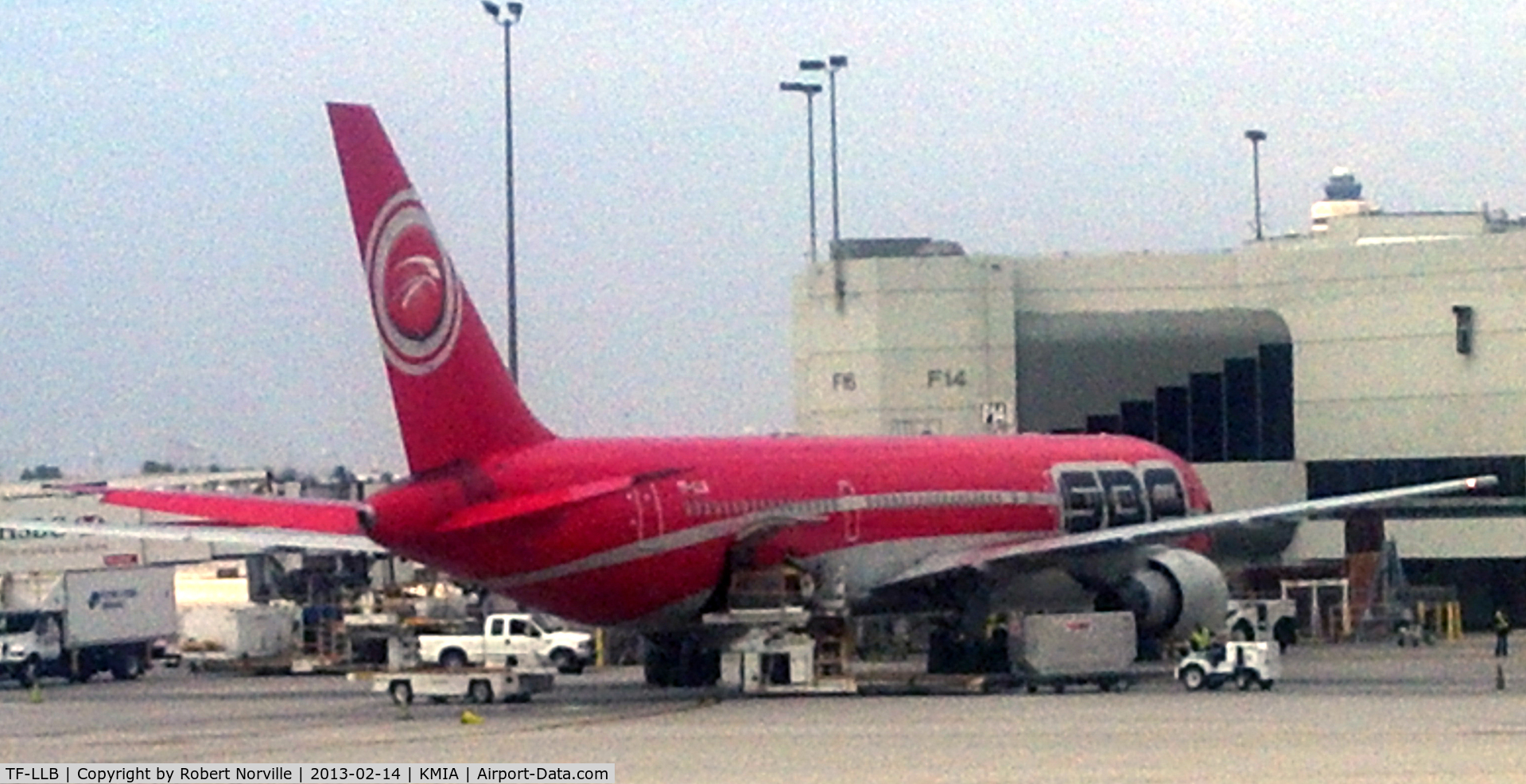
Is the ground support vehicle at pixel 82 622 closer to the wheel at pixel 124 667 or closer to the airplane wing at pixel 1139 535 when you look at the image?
the wheel at pixel 124 667

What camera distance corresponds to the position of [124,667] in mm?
65625

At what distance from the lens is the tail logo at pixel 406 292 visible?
4266 centimetres

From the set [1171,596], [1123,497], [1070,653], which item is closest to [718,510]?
[1070,653]

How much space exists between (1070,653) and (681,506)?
6.90 metres

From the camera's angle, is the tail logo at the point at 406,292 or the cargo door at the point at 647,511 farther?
the cargo door at the point at 647,511

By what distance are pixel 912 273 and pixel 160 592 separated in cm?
2455

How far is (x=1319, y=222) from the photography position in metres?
120

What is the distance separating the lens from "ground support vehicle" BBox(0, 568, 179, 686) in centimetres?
6328

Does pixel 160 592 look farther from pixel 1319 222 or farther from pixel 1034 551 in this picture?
pixel 1319 222

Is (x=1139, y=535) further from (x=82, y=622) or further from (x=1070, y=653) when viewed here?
(x=82, y=622)

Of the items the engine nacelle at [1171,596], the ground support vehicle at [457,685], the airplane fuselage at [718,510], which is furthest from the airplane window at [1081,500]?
the ground support vehicle at [457,685]

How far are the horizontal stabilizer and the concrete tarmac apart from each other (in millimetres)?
2955
